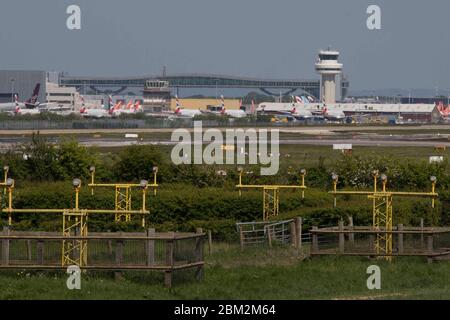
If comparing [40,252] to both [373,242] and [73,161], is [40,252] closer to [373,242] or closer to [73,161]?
[373,242]

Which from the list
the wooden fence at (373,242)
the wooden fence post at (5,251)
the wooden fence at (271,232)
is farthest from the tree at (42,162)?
the wooden fence post at (5,251)

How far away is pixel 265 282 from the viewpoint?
26000 mm

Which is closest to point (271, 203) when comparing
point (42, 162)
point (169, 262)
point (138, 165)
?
point (138, 165)

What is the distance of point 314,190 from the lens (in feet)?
152

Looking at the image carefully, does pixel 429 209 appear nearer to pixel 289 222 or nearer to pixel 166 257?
pixel 289 222

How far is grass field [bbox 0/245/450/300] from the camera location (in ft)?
77.1

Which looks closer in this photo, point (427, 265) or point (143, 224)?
point (427, 265)

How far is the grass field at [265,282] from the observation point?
23.5 metres

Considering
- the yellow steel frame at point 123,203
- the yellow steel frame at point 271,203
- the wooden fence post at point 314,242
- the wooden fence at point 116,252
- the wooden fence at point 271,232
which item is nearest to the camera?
the wooden fence at point 116,252

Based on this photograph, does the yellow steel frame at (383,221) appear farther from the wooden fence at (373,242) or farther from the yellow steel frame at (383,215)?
the wooden fence at (373,242)

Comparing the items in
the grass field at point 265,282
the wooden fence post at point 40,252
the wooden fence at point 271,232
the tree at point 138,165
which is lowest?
the grass field at point 265,282

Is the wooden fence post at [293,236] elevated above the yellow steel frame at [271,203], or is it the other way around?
the yellow steel frame at [271,203]
